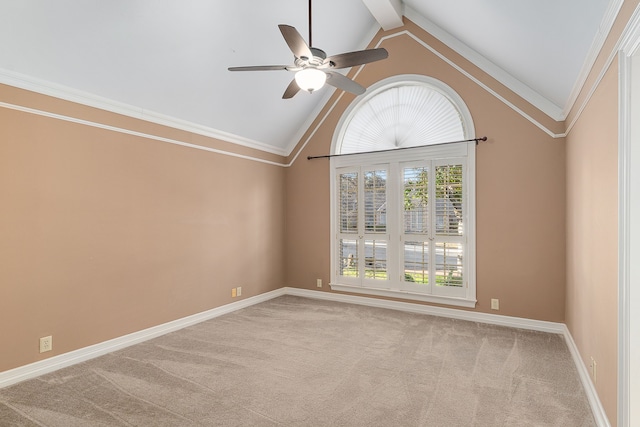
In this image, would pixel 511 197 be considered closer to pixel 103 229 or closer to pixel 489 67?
pixel 489 67

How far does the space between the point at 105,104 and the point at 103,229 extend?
125 centimetres

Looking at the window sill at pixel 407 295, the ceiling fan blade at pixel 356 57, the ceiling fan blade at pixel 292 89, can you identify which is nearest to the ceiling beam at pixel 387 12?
the ceiling fan blade at pixel 292 89

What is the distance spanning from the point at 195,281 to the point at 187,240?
539mm

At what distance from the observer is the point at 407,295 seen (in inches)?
185

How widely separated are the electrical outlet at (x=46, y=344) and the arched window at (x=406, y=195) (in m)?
3.49

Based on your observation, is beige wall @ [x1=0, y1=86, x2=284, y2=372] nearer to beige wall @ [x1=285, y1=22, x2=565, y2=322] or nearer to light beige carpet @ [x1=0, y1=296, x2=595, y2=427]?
light beige carpet @ [x1=0, y1=296, x2=595, y2=427]

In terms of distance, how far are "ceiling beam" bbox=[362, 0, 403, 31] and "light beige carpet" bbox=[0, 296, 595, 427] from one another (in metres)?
3.95

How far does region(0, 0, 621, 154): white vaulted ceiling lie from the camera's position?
101 inches

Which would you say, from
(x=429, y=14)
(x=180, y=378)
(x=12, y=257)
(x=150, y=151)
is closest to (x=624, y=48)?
(x=429, y=14)

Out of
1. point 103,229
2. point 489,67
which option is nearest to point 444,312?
point 489,67

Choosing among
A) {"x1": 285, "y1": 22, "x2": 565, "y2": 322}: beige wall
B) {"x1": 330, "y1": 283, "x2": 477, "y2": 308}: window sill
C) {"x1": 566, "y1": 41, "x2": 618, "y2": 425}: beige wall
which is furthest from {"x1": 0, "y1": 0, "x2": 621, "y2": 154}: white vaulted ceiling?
{"x1": 330, "y1": 283, "x2": 477, "y2": 308}: window sill

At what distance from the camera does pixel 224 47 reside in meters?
3.64

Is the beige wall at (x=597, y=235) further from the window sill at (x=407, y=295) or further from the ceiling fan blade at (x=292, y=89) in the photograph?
the ceiling fan blade at (x=292, y=89)

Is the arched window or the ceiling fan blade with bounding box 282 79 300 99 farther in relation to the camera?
the arched window
